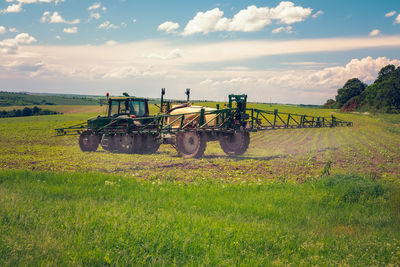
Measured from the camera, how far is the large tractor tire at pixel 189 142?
1567cm

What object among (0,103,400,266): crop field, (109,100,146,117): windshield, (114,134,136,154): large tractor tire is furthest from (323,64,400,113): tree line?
(0,103,400,266): crop field

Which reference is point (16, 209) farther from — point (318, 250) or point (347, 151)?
point (347, 151)

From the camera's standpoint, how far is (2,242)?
15.7ft

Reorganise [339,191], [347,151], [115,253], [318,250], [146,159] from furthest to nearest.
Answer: [347,151] → [146,159] → [339,191] → [318,250] → [115,253]

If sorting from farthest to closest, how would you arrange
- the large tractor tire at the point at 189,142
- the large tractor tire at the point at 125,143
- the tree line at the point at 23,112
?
the tree line at the point at 23,112 → the large tractor tire at the point at 125,143 → the large tractor tire at the point at 189,142

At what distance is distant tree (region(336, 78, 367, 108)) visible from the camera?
95.4 meters

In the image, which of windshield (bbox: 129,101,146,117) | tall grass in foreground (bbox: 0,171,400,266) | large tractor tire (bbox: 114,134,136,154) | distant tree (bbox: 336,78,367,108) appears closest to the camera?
tall grass in foreground (bbox: 0,171,400,266)

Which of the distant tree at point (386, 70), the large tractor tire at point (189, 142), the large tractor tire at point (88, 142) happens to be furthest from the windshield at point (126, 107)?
the distant tree at point (386, 70)

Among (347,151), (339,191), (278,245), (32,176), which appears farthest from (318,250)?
(347,151)

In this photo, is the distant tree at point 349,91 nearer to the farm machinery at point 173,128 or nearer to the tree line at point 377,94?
the tree line at point 377,94

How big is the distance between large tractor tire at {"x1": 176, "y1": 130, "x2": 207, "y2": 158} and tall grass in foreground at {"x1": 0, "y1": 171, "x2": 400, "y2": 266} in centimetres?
652

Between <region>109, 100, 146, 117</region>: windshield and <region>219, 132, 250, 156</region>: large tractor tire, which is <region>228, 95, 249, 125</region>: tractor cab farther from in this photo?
<region>109, 100, 146, 117</region>: windshield

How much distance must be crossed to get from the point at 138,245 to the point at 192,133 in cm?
1121

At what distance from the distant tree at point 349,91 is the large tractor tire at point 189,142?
93270 mm
